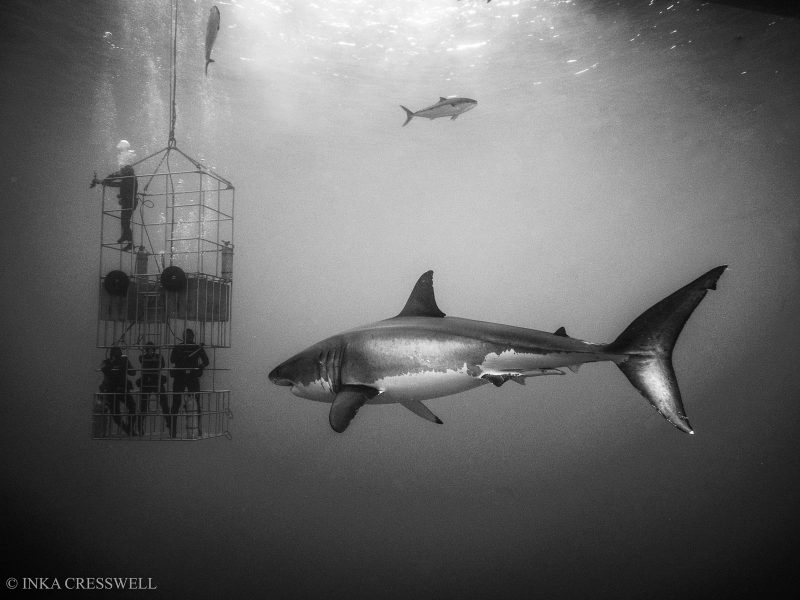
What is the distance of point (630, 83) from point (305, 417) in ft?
101

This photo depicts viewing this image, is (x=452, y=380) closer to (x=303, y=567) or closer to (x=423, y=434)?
(x=303, y=567)

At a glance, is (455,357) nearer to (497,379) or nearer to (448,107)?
(497,379)

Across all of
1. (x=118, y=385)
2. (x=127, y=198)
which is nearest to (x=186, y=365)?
(x=118, y=385)

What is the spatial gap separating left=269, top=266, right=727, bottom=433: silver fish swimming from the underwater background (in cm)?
246

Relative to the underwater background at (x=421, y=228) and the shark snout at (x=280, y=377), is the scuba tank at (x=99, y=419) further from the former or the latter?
the underwater background at (x=421, y=228)

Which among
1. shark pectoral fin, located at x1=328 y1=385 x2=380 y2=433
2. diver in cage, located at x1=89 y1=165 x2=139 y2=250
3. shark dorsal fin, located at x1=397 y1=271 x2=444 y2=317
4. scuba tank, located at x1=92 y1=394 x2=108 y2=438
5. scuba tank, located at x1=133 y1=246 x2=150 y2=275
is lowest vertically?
scuba tank, located at x1=92 y1=394 x2=108 y2=438

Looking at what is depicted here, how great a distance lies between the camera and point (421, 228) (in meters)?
41.5

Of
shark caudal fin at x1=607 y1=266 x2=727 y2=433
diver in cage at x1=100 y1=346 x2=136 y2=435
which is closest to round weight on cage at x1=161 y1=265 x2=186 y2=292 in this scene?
diver in cage at x1=100 y1=346 x2=136 y2=435

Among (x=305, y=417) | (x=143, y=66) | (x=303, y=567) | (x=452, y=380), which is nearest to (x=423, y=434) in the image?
(x=305, y=417)

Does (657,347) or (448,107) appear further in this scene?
(448,107)

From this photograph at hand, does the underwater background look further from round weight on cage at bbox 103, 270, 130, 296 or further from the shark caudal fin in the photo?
round weight on cage at bbox 103, 270, 130, 296

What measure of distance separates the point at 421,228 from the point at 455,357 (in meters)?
38.1

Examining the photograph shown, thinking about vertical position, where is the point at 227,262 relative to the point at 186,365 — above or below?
above

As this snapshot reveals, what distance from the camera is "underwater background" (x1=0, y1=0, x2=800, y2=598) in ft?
42.2
